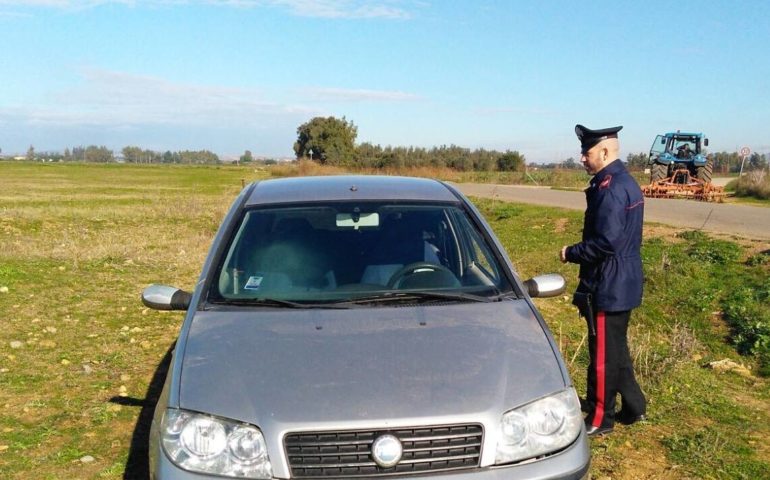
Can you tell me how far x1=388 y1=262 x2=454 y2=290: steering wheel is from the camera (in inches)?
142

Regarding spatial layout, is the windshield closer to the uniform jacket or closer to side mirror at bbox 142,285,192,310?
side mirror at bbox 142,285,192,310

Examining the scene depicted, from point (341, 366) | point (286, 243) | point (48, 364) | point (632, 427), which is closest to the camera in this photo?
point (341, 366)

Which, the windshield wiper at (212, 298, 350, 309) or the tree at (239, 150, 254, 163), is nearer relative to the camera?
the windshield wiper at (212, 298, 350, 309)

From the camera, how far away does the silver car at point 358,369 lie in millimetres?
2422

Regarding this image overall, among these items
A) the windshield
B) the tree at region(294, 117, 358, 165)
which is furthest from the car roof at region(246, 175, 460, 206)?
the tree at region(294, 117, 358, 165)

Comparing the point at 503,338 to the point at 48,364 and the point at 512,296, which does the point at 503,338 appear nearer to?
the point at 512,296

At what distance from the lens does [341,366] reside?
268 centimetres

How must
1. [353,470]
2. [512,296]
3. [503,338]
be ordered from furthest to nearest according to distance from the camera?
[512,296], [503,338], [353,470]

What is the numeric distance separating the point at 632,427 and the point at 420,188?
6.61 ft

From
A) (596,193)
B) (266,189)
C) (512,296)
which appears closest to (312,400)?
(512,296)

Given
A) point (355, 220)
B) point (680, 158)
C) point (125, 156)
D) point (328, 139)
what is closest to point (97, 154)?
point (125, 156)

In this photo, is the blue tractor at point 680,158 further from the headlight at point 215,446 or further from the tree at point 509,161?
the tree at point 509,161

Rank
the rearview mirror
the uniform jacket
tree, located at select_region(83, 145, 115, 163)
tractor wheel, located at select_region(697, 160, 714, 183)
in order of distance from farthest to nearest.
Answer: tree, located at select_region(83, 145, 115, 163), tractor wheel, located at select_region(697, 160, 714, 183), the uniform jacket, the rearview mirror

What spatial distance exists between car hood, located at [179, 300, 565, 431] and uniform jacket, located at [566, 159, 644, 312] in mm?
1139
